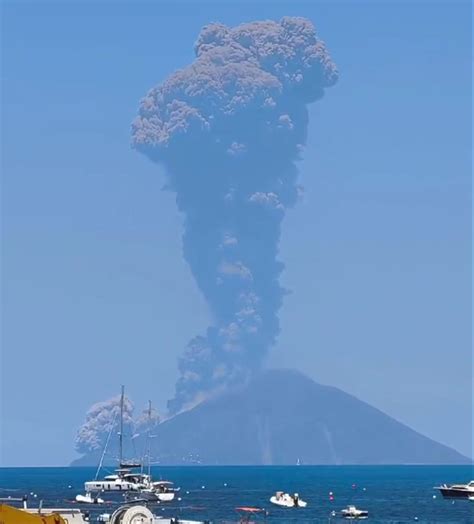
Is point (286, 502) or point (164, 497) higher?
point (164, 497)

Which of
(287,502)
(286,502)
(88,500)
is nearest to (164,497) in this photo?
(88,500)

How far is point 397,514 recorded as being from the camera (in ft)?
594

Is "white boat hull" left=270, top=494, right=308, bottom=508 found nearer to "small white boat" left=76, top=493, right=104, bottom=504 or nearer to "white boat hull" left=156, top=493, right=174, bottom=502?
"white boat hull" left=156, top=493, right=174, bottom=502

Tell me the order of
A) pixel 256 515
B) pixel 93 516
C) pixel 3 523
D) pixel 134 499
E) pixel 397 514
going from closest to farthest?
pixel 3 523 < pixel 93 516 < pixel 256 515 < pixel 397 514 < pixel 134 499

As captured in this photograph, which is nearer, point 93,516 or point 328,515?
point 93,516

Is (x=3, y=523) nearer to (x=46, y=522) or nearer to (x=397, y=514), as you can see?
(x=46, y=522)

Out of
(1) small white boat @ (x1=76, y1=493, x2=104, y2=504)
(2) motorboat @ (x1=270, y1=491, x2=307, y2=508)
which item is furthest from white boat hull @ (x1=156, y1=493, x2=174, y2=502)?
(2) motorboat @ (x1=270, y1=491, x2=307, y2=508)

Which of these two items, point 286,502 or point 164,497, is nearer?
point 286,502

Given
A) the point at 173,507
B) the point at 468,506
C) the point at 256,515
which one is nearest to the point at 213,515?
the point at 256,515

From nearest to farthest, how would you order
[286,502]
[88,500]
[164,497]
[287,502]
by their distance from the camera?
[287,502]
[286,502]
[88,500]
[164,497]

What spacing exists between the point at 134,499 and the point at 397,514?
30780 millimetres

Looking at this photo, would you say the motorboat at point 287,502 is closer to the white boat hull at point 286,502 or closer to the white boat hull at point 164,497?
the white boat hull at point 286,502

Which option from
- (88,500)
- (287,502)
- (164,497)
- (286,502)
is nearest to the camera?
(287,502)

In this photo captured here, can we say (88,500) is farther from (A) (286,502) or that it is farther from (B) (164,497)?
(A) (286,502)
